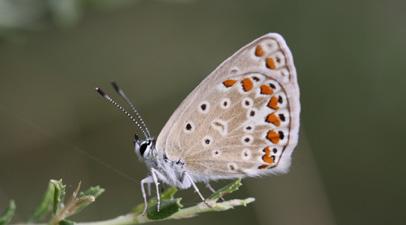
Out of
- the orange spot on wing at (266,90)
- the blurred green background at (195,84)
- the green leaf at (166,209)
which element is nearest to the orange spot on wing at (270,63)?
the orange spot on wing at (266,90)

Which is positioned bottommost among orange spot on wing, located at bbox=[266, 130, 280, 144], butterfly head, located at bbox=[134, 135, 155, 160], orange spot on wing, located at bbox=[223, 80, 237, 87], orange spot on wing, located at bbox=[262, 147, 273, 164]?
orange spot on wing, located at bbox=[262, 147, 273, 164]

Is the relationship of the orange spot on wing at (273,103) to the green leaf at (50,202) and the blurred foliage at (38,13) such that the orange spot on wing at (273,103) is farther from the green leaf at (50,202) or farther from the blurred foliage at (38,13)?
the green leaf at (50,202)

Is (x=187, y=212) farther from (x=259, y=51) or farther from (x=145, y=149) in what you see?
(x=259, y=51)

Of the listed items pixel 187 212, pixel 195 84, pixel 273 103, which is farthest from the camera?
pixel 195 84

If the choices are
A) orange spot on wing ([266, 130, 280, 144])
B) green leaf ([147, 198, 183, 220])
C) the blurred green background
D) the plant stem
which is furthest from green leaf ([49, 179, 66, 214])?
the blurred green background

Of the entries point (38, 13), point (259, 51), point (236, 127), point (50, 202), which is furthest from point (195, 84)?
point (50, 202)

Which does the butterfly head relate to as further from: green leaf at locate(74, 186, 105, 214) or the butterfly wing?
green leaf at locate(74, 186, 105, 214)
